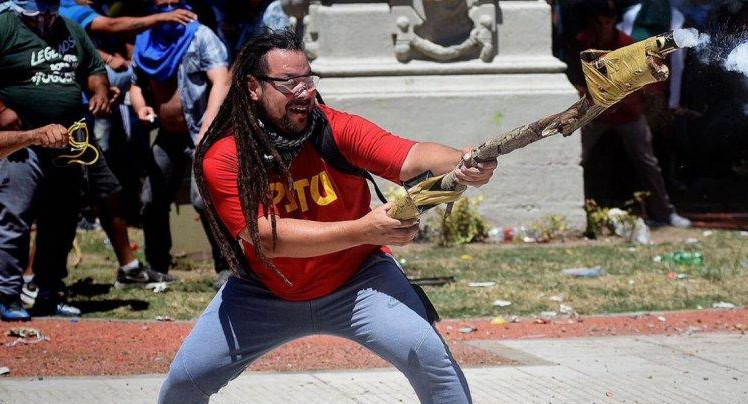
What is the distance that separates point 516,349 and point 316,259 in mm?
2873

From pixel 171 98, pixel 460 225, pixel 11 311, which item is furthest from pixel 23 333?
pixel 460 225

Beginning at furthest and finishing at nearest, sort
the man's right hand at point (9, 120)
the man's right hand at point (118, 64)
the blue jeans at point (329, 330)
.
Answer: the man's right hand at point (118, 64), the man's right hand at point (9, 120), the blue jeans at point (329, 330)

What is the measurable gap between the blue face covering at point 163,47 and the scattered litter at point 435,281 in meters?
2.25

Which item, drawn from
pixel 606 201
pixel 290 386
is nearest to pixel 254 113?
pixel 290 386

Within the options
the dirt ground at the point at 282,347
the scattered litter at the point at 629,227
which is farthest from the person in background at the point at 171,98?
the scattered litter at the point at 629,227

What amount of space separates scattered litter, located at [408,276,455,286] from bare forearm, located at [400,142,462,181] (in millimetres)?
4455

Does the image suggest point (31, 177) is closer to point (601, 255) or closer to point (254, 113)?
point (254, 113)

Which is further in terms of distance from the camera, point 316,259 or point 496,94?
point 496,94

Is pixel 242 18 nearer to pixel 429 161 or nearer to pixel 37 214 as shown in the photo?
pixel 37 214

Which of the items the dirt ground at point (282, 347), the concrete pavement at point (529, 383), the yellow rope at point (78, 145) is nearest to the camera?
the concrete pavement at point (529, 383)

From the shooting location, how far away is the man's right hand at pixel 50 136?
24.0 ft

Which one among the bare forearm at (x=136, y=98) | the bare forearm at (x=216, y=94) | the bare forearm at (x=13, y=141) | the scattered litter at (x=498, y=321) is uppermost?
the bare forearm at (x=13, y=141)

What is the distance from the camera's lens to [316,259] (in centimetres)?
464

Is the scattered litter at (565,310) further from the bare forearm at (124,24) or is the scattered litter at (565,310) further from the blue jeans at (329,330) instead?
the blue jeans at (329,330)
